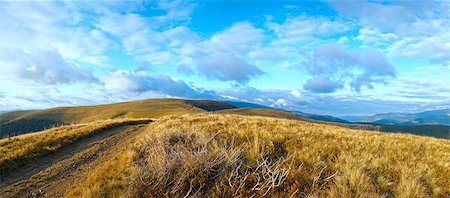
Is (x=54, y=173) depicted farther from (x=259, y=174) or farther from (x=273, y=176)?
(x=273, y=176)

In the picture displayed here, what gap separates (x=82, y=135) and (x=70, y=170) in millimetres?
9432

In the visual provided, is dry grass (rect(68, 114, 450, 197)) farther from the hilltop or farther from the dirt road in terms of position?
the dirt road

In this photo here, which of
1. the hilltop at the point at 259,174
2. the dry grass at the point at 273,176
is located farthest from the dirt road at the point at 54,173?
the dry grass at the point at 273,176

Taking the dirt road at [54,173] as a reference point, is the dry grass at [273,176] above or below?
above

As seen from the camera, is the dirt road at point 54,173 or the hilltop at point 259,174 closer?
the hilltop at point 259,174

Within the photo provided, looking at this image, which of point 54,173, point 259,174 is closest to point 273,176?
point 259,174

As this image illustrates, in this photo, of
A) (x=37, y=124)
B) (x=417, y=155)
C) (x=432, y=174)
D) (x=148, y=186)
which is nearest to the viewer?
(x=148, y=186)

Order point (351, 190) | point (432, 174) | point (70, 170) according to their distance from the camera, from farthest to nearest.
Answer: point (70, 170) < point (432, 174) < point (351, 190)

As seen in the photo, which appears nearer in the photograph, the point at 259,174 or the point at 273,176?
the point at 273,176

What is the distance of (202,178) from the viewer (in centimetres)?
756

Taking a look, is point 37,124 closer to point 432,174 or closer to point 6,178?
point 6,178

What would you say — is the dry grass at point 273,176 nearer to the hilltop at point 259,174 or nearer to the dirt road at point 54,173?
the hilltop at point 259,174

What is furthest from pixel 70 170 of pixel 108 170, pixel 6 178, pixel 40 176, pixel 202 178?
pixel 202 178

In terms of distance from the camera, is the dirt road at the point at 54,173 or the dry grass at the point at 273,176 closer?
the dry grass at the point at 273,176
